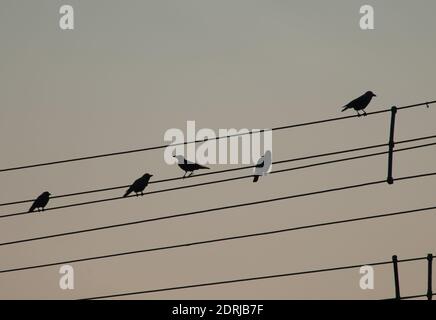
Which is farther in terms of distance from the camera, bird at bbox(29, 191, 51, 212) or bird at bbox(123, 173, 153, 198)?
bird at bbox(29, 191, 51, 212)

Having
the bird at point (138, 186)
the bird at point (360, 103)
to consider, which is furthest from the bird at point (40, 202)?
the bird at point (360, 103)

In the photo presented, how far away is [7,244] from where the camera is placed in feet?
28.5

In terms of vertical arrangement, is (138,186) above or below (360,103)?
below

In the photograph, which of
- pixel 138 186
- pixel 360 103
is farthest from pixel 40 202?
pixel 360 103

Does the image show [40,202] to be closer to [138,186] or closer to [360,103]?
[138,186]

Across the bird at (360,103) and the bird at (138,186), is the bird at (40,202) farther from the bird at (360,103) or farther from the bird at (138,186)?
the bird at (360,103)

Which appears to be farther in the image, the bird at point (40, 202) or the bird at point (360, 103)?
the bird at point (40, 202)

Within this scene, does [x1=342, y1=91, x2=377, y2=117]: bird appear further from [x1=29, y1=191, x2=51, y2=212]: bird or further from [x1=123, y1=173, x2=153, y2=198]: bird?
[x1=29, y1=191, x2=51, y2=212]: bird

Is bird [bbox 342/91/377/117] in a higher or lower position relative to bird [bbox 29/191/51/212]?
higher

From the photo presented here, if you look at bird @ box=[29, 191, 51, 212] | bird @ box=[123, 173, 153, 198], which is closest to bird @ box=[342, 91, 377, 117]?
bird @ box=[123, 173, 153, 198]
